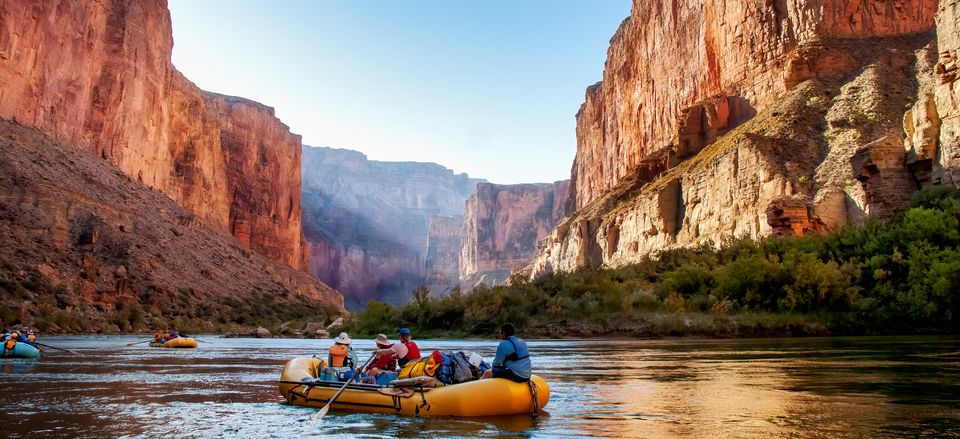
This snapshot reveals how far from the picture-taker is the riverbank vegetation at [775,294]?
32.5 meters

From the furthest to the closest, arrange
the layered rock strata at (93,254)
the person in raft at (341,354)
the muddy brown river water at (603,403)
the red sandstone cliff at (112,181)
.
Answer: the red sandstone cliff at (112,181) → the layered rock strata at (93,254) → the person in raft at (341,354) → the muddy brown river water at (603,403)

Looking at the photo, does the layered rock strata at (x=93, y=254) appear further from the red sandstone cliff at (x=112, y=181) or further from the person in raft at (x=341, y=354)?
the person in raft at (x=341, y=354)

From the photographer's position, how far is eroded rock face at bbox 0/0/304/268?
196 feet

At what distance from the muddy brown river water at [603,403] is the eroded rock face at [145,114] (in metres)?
49.2

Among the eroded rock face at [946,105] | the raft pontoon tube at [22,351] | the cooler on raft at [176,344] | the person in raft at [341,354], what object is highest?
the eroded rock face at [946,105]

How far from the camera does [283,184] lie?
396 feet

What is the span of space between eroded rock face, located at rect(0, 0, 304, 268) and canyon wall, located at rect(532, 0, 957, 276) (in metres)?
45.1

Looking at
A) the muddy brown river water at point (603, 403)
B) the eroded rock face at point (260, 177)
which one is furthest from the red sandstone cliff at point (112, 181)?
the muddy brown river water at point (603, 403)

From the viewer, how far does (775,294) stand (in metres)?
35.7

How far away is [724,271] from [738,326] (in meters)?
4.10

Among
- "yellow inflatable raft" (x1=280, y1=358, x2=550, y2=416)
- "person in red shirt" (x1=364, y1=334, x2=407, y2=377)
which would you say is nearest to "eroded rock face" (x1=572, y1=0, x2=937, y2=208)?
"person in red shirt" (x1=364, y1=334, x2=407, y2=377)

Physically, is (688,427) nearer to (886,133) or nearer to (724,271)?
(724,271)

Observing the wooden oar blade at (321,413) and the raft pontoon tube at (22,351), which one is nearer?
the wooden oar blade at (321,413)

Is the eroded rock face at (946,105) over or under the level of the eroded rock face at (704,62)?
under
